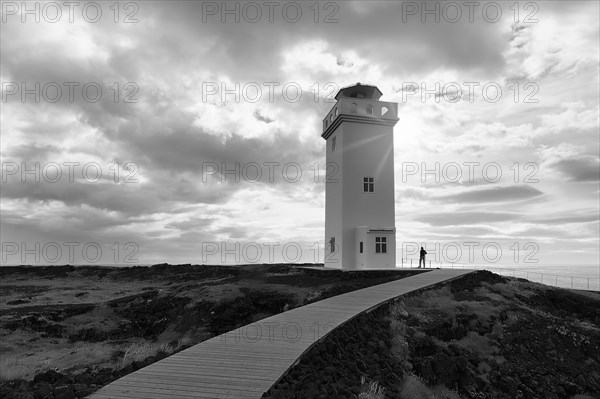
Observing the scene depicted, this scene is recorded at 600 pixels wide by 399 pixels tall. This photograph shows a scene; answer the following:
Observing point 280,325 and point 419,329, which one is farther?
point 419,329

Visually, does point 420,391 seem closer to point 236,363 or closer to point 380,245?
point 236,363

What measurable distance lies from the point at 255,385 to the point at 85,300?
26.6 metres

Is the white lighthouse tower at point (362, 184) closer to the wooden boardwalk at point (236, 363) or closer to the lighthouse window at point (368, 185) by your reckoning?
the lighthouse window at point (368, 185)

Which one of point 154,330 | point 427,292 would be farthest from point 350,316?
point 154,330

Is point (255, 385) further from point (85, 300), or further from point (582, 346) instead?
point (85, 300)

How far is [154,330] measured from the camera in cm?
2003

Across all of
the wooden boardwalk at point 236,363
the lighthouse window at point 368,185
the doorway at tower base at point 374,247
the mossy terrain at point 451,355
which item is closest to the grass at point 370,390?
the mossy terrain at point 451,355

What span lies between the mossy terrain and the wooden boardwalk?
0.37 metres

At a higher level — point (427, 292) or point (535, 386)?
point (427, 292)

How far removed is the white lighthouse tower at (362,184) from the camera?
101 ft

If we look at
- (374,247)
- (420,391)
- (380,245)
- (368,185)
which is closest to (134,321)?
(420,391)

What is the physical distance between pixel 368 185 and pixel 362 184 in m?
0.50

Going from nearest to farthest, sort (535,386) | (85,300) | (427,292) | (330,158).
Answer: (535,386)
(427,292)
(85,300)
(330,158)

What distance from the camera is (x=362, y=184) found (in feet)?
104
